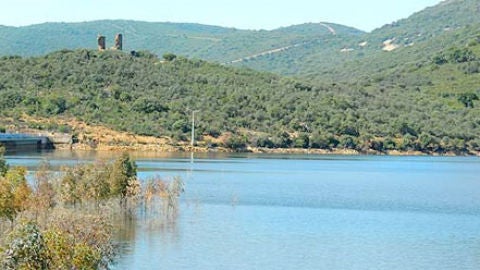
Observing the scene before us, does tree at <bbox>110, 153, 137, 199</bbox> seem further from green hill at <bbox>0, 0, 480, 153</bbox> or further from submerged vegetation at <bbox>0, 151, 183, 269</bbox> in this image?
green hill at <bbox>0, 0, 480, 153</bbox>

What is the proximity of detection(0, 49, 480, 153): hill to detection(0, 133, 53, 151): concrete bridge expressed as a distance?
167 inches

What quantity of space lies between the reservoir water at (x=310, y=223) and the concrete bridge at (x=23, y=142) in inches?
1289

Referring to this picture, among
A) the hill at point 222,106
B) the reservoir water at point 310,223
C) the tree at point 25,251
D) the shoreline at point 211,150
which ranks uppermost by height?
the hill at point 222,106

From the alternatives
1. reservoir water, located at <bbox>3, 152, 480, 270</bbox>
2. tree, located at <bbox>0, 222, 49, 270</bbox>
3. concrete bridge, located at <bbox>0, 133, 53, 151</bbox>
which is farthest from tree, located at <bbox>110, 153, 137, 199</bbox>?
concrete bridge, located at <bbox>0, 133, 53, 151</bbox>

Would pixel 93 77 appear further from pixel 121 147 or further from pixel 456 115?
pixel 456 115

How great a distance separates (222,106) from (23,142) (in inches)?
1586

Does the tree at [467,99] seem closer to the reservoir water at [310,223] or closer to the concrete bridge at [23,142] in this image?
the concrete bridge at [23,142]

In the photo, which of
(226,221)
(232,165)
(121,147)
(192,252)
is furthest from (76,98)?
(192,252)

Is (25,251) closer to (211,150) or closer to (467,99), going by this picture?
(211,150)

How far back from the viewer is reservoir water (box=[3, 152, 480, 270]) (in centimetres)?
4709

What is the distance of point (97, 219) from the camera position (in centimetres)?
3403

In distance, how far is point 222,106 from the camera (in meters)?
170

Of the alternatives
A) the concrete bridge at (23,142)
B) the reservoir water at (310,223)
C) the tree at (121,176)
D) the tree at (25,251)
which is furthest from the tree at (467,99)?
the tree at (25,251)

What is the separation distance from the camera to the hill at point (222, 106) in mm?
156000
